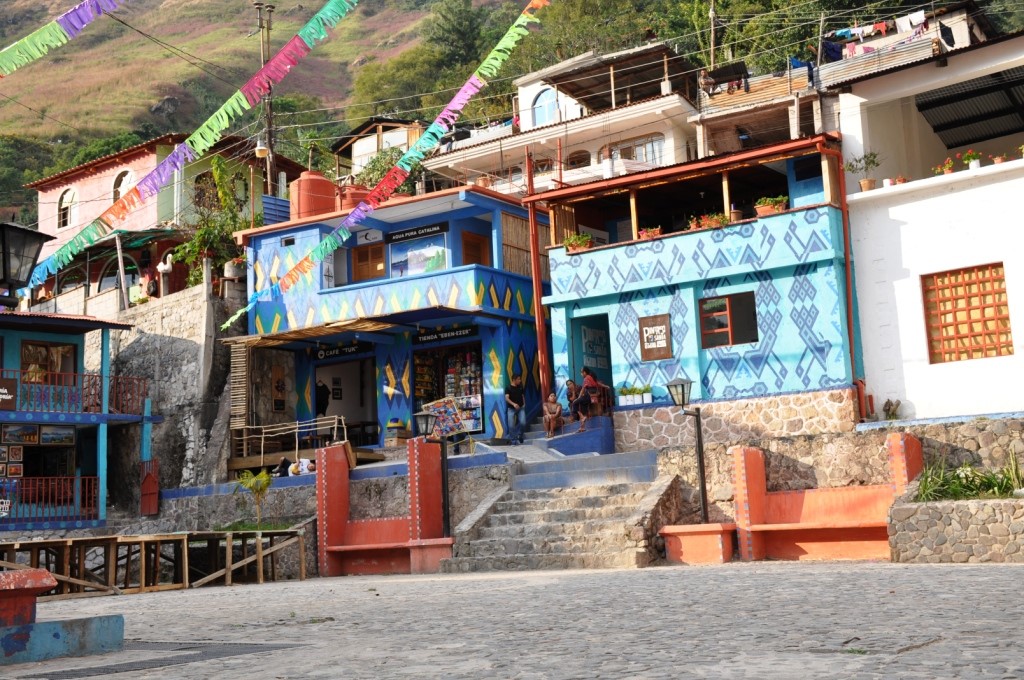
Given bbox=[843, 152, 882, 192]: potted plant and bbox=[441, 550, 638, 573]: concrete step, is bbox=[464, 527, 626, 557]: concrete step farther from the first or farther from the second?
bbox=[843, 152, 882, 192]: potted plant

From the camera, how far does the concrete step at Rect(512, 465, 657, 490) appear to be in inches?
746

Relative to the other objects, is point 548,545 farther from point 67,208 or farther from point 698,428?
point 67,208

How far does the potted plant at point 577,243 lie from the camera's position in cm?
2492

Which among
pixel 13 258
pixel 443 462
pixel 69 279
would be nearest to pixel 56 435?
pixel 443 462

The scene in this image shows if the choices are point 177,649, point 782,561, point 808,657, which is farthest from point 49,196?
point 808,657

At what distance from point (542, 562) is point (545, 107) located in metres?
23.9

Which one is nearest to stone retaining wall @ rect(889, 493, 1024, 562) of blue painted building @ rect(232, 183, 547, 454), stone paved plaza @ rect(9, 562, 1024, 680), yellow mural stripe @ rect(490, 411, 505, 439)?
stone paved plaza @ rect(9, 562, 1024, 680)

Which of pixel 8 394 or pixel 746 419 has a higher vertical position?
pixel 8 394

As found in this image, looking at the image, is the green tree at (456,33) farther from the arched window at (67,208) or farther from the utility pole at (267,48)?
the utility pole at (267,48)

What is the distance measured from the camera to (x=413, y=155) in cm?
2236

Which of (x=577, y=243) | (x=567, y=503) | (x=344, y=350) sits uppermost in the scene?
(x=577, y=243)

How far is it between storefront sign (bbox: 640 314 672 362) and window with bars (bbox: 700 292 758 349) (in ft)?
2.26

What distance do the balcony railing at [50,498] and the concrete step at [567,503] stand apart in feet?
38.0

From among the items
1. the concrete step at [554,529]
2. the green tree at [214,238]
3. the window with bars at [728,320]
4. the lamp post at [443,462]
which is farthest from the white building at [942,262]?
the green tree at [214,238]
